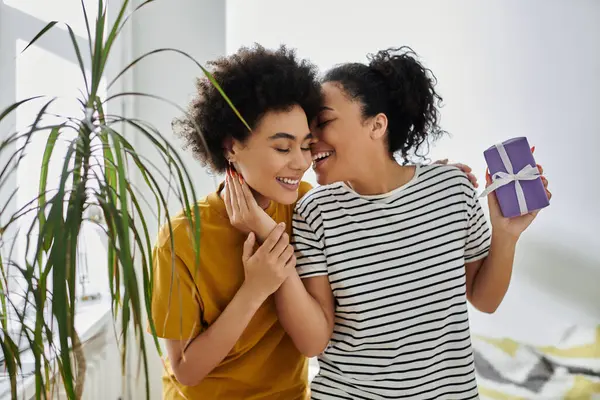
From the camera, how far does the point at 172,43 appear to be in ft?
7.95

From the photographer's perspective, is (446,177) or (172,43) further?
(172,43)

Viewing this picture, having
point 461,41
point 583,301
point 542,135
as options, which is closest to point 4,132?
point 461,41

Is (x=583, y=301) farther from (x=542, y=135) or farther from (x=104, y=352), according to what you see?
(x=104, y=352)

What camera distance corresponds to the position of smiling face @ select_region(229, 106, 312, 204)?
1298 mm

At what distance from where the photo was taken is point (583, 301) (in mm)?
Result: 1668

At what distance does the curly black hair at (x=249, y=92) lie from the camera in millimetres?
1295

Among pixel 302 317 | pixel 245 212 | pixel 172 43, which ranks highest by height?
pixel 172 43

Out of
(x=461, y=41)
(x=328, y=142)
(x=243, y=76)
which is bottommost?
(x=328, y=142)

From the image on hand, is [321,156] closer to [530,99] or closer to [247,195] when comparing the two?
[247,195]

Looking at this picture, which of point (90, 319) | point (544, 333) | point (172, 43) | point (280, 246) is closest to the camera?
point (280, 246)

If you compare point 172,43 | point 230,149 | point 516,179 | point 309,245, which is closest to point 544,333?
point 516,179

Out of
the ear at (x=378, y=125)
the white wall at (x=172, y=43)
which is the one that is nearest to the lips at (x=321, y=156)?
the ear at (x=378, y=125)

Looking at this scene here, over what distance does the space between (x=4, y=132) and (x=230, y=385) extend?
3.07 feet

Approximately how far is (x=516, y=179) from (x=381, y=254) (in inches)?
13.9
